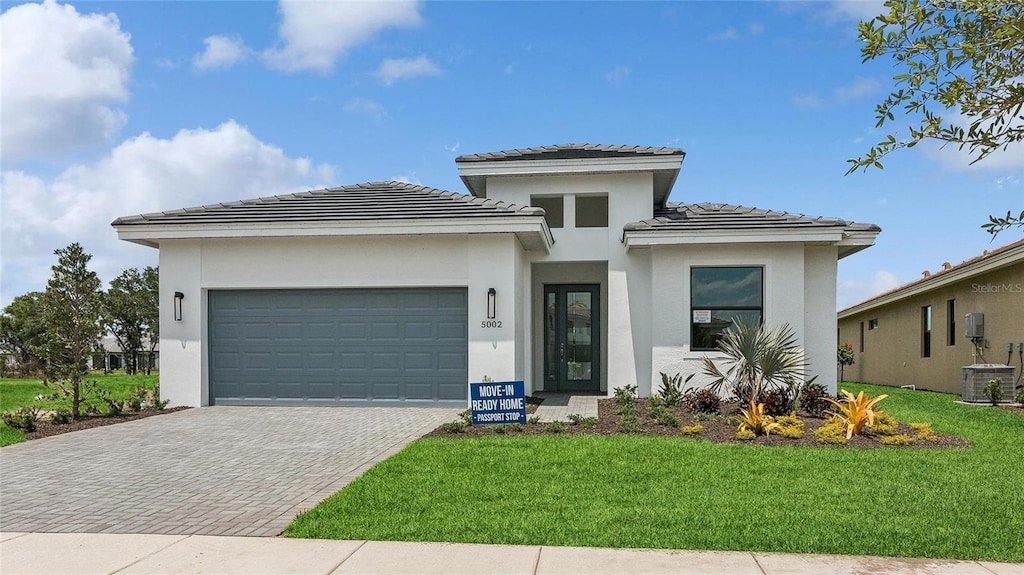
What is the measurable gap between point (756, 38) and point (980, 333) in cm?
1189

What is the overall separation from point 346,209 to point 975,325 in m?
15.5

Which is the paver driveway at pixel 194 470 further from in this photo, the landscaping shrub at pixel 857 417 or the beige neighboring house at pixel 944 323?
the beige neighboring house at pixel 944 323

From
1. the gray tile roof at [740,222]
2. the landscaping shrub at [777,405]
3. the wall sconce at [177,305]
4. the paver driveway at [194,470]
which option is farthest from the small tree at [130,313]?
the landscaping shrub at [777,405]

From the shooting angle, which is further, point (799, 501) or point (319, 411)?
point (319, 411)

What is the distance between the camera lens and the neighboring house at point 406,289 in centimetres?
Answer: 1360

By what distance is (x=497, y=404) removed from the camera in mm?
10773

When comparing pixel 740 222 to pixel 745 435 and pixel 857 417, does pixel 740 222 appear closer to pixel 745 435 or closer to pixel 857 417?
pixel 857 417

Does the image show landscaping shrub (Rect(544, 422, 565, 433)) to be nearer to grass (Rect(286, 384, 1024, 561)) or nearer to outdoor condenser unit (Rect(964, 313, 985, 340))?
grass (Rect(286, 384, 1024, 561))

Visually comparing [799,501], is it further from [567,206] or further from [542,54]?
[567,206]

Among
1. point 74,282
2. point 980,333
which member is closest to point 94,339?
point 74,282

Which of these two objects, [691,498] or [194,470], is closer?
[691,498]

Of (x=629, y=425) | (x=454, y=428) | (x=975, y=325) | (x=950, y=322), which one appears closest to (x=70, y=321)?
(x=454, y=428)

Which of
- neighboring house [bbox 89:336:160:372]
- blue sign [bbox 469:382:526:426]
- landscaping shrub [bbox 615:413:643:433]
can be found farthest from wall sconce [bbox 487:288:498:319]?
neighboring house [bbox 89:336:160:372]

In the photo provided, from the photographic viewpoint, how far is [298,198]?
15.4 m
